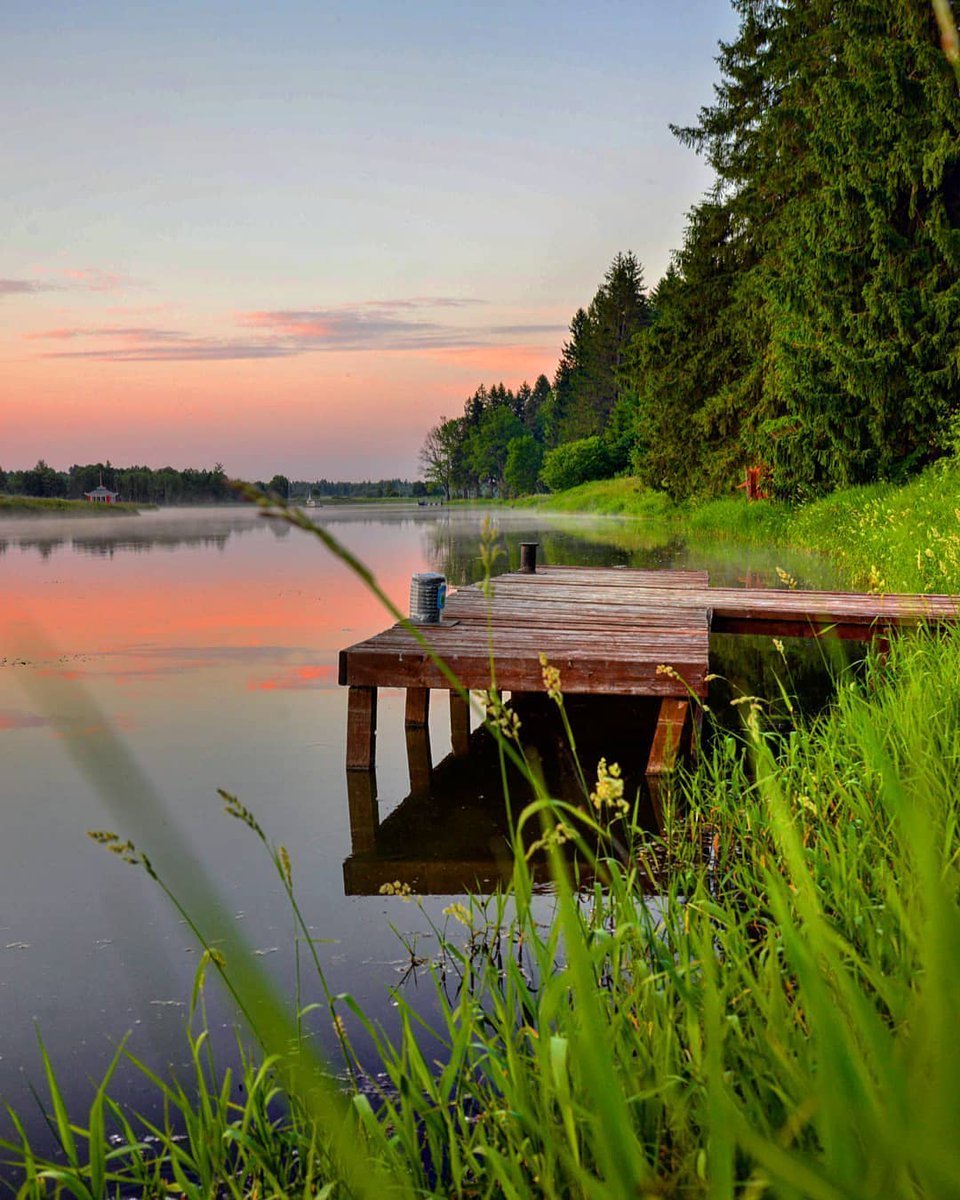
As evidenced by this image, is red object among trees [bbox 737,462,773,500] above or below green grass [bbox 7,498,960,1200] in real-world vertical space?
above

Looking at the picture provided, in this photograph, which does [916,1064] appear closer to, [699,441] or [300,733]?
[300,733]

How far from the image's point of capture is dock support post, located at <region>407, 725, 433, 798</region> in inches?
266

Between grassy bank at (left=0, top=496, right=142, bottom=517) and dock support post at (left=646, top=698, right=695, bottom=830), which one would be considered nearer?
dock support post at (left=646, top=698, right=695, bottom=830)

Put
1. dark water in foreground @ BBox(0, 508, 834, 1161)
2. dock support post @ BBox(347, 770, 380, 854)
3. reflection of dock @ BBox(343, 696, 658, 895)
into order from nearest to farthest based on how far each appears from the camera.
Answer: dark water in foreground @ BBox(0, 508, 834, 1161)
reflection of dock @ BBox(343, 696, 658, 895)
dock support post @ BBox(347, 770, 380, 854)

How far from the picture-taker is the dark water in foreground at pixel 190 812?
12.0 feet

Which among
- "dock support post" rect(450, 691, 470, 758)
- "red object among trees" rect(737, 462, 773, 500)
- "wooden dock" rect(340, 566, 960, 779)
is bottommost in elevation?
"dock support post" rect(450, 691, 470, 758)

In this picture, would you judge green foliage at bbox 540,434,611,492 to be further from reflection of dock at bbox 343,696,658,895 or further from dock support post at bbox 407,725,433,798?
dock support post at bbox 407,725,433,798

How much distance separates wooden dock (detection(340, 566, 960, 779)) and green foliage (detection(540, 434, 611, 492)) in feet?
207

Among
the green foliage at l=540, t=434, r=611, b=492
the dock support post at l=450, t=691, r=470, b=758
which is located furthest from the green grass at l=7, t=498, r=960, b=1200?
the green foliage at l=540, t=434, r=611, b=492

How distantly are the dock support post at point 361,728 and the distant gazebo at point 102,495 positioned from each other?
100.0 meters

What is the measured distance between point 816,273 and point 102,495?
319 ft

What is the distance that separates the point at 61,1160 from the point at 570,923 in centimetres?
270

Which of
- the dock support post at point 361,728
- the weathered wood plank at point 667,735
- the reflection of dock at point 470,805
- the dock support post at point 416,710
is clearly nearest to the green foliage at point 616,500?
the reflection of dock at point 470,805

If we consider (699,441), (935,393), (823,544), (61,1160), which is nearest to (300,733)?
(61,1160)
